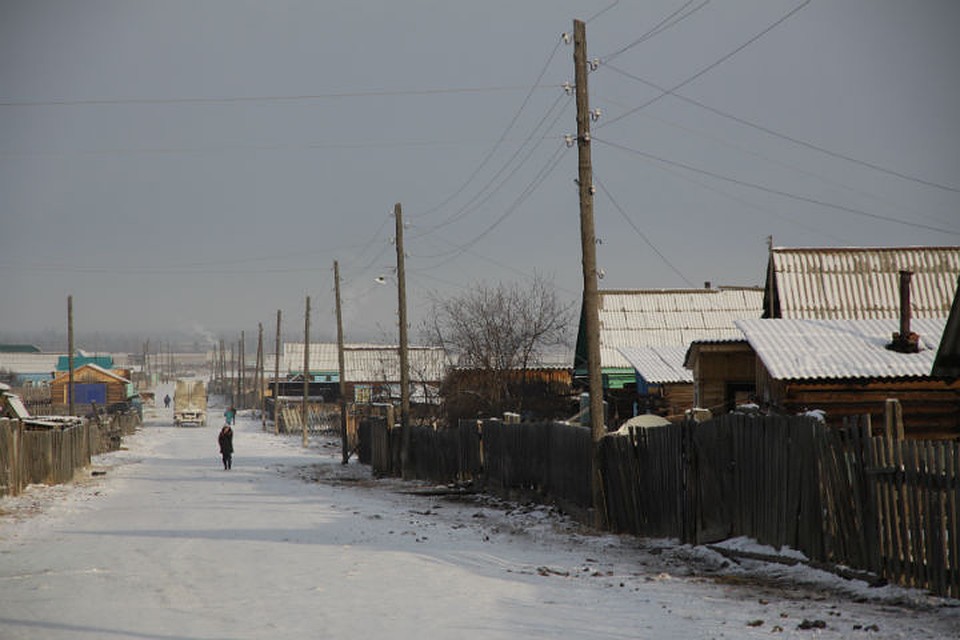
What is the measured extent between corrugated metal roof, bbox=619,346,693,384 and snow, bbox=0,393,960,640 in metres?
11.9

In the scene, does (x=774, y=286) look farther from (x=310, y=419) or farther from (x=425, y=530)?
(x=310, y=419)

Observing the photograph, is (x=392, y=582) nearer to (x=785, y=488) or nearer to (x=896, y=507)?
(x=785, y=488)

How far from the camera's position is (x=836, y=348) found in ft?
73.8

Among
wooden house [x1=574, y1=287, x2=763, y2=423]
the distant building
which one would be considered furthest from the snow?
the distant building

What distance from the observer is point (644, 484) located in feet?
59.0

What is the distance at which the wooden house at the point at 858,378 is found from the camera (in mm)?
21344

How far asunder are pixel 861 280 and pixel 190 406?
68.2 metres

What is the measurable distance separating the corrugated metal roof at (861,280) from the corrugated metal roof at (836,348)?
637 centimetres

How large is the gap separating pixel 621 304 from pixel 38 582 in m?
38.4

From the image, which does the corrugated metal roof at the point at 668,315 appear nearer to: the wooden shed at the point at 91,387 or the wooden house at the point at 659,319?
the wooden house at the point at 659,319

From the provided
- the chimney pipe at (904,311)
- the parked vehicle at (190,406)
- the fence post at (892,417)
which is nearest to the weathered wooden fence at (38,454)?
the chimney pipe at (904,311)

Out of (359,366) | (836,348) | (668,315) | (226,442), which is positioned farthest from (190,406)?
(836,348)

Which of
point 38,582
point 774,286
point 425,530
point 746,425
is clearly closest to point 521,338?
point 774,286

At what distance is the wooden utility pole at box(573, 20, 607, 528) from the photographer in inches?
774
